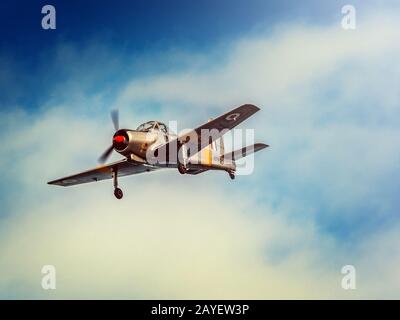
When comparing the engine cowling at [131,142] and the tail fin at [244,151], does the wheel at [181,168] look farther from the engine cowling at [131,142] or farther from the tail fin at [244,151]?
the tail fin at [244,151]

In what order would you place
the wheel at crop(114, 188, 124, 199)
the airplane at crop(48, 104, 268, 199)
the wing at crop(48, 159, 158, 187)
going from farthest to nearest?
the wing at crop(48, 159, 158, 187) → the wheel at crop(114, 188, 124, 199) → the airplane at crop(48, 104, 268, 199)

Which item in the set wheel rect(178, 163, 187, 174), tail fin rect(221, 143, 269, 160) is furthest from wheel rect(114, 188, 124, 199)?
tail fin rect(221, 143, 269, 160)

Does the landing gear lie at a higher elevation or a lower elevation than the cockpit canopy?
lower

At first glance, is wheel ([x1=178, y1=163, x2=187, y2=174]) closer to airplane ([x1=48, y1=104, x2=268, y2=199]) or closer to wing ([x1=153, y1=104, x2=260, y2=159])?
airplane ([x1=48, y1=104, x2=268, y2=199])

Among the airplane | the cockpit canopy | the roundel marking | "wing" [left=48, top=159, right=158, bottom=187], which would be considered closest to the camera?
the roundel marking

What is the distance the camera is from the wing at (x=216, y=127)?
2379 centimetres

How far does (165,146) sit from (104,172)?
199 inches

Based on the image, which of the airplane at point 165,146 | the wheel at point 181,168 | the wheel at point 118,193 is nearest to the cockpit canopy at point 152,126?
the airplane at point 165,146

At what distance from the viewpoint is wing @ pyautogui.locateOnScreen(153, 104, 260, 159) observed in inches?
937
